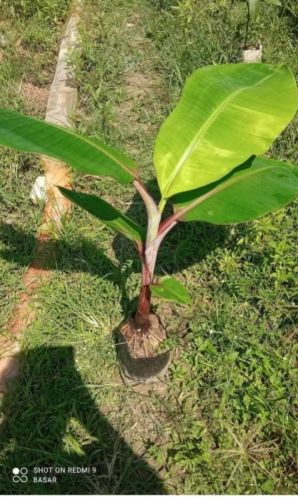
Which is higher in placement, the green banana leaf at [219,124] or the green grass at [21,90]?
the green banana leaf at [219,124]

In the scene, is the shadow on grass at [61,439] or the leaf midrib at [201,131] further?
the shadow on grass at [61,439]

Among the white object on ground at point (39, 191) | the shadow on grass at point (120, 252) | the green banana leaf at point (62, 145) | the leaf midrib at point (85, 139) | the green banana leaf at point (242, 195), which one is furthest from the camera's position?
the white object on ground at point (39, 191)

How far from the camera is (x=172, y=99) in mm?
3002

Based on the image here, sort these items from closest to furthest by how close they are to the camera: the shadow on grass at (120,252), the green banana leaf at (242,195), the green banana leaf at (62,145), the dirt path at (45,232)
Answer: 1. the green banana leaf at (62,145)
2. the green banana leaf at (242,195)
3. the dirt path at (45,232)
4. the shadow on grass at (120,252)

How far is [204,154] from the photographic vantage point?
4.36ft

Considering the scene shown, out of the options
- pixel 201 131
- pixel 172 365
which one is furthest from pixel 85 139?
pixel 172 365

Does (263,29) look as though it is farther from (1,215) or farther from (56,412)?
→ (56,412)

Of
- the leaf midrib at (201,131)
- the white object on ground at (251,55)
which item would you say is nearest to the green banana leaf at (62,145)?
the leaf midrib at (201,131)

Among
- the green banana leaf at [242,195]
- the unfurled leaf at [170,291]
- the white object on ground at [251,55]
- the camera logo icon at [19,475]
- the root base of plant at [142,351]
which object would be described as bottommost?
the camera logo icon at [19,475]

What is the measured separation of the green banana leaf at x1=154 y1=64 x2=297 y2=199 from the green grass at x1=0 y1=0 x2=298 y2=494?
76cm

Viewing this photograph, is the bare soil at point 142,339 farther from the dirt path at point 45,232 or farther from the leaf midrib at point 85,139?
the leaf midrib at point 85,139

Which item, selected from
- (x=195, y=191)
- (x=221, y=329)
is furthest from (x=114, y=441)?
(x=195, y=191)

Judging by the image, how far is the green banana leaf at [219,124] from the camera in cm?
131

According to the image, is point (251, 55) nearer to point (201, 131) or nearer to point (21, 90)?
point (21, 90)
